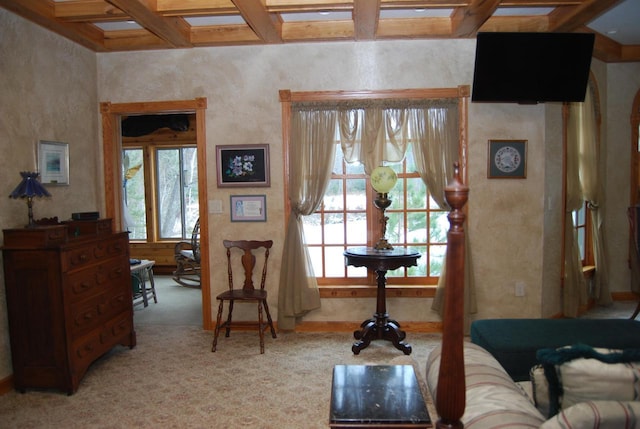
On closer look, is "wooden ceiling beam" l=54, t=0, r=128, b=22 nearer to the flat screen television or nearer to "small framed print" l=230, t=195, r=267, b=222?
"small framed print" l=230, t=195, r=267, b=222

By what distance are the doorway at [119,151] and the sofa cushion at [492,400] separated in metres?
2.87

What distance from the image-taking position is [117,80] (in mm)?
4344

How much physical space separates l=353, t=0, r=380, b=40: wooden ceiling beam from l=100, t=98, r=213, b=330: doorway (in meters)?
1.55

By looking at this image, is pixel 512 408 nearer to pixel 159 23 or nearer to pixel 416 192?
pixel 416 192

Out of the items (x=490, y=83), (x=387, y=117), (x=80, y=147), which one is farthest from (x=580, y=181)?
(x=80, y=147)

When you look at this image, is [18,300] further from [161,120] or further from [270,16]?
[161,120]

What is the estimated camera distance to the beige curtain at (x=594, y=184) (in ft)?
15.1

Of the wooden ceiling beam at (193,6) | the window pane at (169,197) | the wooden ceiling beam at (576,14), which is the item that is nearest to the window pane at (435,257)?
the wooden ceiling beam at (576,14)

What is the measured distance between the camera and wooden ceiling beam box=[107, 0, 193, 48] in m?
3.14

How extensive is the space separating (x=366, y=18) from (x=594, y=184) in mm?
2991

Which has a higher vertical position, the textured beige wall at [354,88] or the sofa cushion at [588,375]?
the textured beige wall at [354,88]

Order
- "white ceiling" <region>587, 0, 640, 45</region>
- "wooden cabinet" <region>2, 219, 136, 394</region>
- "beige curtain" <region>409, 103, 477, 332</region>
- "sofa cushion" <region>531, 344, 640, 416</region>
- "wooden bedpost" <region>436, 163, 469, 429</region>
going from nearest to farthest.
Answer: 1. "wooden bedpost" <region>436, 163, 469, 429</region>
2. "sofa cushion" <region>531, 344, 640, 416</region>
3. "wooden cabinet" <region>2, 219, 136, 394</region>
4. "white ceiling" <region>587, 0, 640, 45</region>
5. "beige curtain" <region>409, 103, 477, 332</region>

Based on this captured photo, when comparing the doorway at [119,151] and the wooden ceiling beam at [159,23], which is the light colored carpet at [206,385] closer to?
the doorway at [119,151]

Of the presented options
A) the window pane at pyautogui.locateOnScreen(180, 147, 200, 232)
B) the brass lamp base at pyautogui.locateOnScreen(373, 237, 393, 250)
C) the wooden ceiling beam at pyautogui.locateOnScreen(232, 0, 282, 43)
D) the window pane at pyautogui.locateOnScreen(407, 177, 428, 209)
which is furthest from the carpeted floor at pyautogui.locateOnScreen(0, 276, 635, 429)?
the window pane at pyautogui.locateOnScreen(180, 147, 200, 232)
